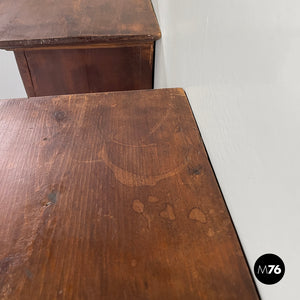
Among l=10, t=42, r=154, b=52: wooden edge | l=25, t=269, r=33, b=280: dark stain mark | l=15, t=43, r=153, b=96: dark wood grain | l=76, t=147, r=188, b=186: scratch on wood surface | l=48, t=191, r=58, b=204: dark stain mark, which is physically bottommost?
l=15, t=43, r=153, b=96: dark wood grain

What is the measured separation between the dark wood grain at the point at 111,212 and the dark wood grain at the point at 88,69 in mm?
558

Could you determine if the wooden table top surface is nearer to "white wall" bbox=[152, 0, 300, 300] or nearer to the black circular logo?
"white wall" bbox=[152, 0, 300, 300]

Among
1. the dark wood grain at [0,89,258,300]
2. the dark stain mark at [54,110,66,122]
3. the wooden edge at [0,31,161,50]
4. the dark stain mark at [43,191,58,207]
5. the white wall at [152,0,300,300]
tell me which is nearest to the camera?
the white wall at [152,0,300,300]

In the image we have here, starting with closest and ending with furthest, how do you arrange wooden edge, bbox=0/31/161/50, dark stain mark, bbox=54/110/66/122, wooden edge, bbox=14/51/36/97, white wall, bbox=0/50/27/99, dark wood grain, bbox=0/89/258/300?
dark wood grain, bbox=0/89/258/300 → dark stain mark, bbox=54/110/66/122 → wooden edge, bbox=0/31/161/50 → wooden edge, bbox=14/51/36/97 → white wall, bbox=0/50/27/99

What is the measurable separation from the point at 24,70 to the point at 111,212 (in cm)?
97

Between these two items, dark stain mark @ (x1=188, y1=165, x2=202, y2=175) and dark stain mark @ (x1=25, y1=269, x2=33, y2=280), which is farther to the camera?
dark stain mark @ (x1=188, y1=165, x2=202, y2=175)

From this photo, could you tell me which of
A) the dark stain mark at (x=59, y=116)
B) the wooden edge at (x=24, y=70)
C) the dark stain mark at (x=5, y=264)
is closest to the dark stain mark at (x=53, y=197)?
the dark stain mark at (x=5, y=264)

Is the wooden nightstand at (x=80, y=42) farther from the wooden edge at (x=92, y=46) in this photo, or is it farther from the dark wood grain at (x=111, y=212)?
the dark wood grain at (x=111, y=212)

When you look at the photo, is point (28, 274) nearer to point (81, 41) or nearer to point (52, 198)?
point (52, 198)

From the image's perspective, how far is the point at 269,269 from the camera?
0.36 meters

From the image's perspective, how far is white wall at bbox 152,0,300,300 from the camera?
30 cm

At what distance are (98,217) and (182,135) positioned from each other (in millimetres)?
275

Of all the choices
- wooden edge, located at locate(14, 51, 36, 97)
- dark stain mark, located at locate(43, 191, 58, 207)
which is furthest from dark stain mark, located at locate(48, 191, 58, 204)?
wooden edge, located at locate(14, 51, 36, 97)

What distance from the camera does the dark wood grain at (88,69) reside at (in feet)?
4.04
